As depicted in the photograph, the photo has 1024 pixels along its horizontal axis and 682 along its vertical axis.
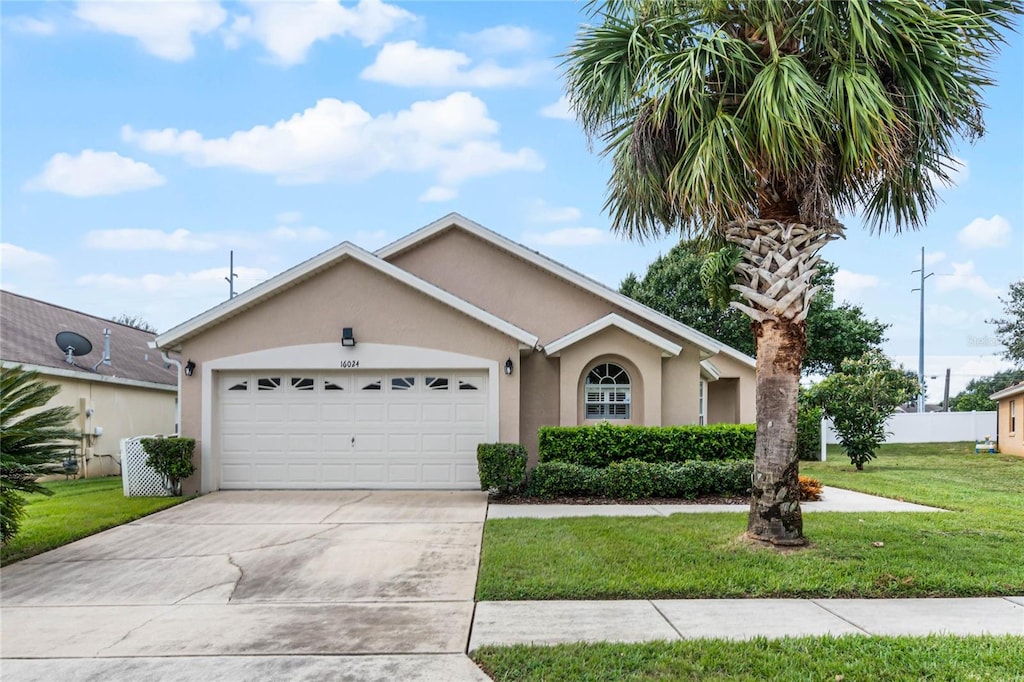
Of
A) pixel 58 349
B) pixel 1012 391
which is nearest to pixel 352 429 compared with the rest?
pixel 58 349

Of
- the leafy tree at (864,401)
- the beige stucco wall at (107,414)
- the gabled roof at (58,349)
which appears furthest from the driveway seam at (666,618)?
the leafy tree at (864,401)

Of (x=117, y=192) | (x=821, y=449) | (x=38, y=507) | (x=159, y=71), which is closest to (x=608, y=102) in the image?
(x=159, y=71)

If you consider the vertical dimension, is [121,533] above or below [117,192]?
below

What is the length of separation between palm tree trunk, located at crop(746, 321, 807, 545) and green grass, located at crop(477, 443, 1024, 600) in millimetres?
305

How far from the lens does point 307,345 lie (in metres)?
13.3

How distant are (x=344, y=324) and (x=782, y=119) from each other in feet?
29.0

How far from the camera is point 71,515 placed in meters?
11.0

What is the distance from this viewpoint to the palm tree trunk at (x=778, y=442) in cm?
806

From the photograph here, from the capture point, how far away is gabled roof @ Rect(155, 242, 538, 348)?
13.1 metres

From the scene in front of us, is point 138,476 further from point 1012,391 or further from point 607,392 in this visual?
point 1012,391

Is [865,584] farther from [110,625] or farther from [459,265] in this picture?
[459,265]

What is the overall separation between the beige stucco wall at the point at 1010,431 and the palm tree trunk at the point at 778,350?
905 inches

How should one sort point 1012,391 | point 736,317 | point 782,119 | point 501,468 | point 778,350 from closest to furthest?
point 782,119 → point 778,350 → point 501,468 → point 1012,391 → point 736,317

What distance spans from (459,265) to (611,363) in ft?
14.4
